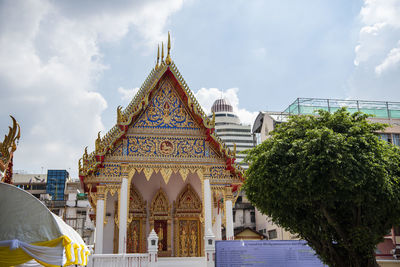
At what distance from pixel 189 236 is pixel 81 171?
6.26m

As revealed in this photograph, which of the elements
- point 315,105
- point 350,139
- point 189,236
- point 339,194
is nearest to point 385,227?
point 339,194

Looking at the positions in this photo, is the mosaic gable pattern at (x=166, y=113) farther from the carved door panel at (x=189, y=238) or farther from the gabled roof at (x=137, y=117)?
the carved door panel at (x=189, y=238)

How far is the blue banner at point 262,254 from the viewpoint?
12.7 m

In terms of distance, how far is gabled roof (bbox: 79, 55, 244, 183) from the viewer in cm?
1494

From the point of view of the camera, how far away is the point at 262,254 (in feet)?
42.1

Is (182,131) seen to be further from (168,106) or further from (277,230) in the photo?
(277,230)

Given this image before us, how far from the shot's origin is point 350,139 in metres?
10.2

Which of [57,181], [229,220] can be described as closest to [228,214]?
[229,220]

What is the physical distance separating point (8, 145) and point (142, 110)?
6.61m

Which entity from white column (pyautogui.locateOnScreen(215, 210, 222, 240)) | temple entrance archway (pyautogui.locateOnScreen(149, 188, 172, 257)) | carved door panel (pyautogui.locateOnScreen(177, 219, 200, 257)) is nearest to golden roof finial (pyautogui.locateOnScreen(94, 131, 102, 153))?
temple entrance archway (pyautogui.locateOnScreen(149, 188, 172, 257))

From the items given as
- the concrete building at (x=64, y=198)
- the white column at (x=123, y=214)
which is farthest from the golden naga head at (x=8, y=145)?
the concrete building at (x=64, y=198)

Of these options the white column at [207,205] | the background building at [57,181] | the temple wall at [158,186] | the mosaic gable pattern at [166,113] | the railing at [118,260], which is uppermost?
the background building at [57,181]

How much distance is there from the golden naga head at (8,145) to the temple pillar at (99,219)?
5.01 metres

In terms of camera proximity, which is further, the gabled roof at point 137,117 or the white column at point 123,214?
the gabled roof at point 137,117
